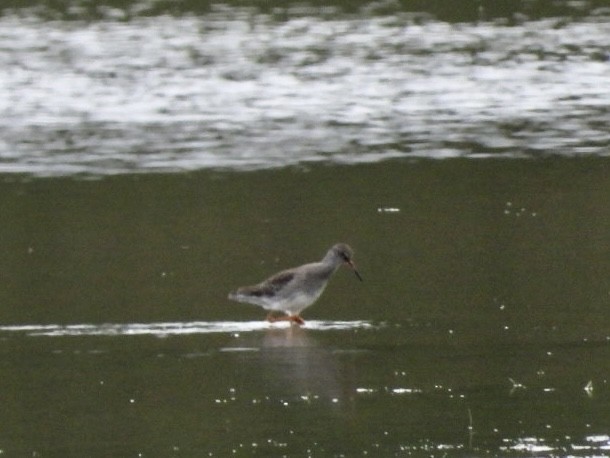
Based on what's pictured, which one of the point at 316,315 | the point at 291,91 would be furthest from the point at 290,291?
the point at 291,91

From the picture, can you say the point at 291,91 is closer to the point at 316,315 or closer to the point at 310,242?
the point at 310,242

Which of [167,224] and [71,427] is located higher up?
[71,427]

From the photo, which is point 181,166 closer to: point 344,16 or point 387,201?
point 387,201

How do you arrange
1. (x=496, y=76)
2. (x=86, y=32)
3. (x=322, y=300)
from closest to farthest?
(x=322, y=300), (x=496, y=76), (x=86, y=32)

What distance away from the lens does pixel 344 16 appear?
32.2 metres

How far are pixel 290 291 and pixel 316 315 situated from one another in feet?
1.31

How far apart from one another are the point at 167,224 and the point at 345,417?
21.1 ft

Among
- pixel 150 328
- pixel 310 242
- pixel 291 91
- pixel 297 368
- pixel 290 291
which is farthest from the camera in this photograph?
pixel 291 91

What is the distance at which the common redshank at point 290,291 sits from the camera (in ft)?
38.4

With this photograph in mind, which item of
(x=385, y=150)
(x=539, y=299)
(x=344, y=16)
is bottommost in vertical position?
(x=344, y=16)

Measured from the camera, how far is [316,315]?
39.4ft

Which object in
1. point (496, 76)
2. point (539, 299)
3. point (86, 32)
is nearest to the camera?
point (539, 299)

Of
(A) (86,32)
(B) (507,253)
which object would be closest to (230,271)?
(B) (507,253)

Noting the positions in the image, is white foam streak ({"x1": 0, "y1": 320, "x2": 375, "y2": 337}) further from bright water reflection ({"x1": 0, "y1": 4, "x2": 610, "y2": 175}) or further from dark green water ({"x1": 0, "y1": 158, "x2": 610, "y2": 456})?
bright water reflection ({"x1": 0, "y1": 4, "x2": 610, "y2": 175})
